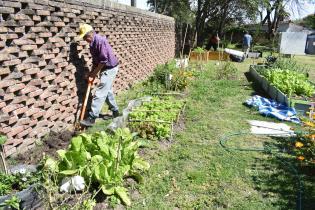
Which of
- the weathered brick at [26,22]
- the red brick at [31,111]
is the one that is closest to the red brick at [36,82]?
the red brick at [31,111]

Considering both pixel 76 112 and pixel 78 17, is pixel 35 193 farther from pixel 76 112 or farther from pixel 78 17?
pixel 78 17

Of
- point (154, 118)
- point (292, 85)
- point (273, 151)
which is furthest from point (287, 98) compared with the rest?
point (154, 118)

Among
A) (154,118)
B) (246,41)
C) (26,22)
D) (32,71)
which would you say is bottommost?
(154,118)

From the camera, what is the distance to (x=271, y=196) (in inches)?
145

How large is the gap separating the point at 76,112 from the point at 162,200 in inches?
111

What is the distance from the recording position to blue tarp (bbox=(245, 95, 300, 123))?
6.61 metres

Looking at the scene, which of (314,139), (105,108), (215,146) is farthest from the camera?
(105,108)

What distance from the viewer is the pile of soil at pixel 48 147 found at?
155 inches

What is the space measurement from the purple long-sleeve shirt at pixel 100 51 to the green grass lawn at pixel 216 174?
185 cm

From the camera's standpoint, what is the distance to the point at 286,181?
4.01m

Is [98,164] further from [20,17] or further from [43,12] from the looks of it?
[43,12]

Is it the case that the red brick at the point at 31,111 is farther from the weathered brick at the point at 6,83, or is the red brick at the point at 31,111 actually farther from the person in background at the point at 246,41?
the person in background at the point at 246,41

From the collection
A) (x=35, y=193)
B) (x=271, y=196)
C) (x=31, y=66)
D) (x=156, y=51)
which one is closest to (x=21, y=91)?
(x=31, y=66)

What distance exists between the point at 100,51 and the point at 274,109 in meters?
4.16
